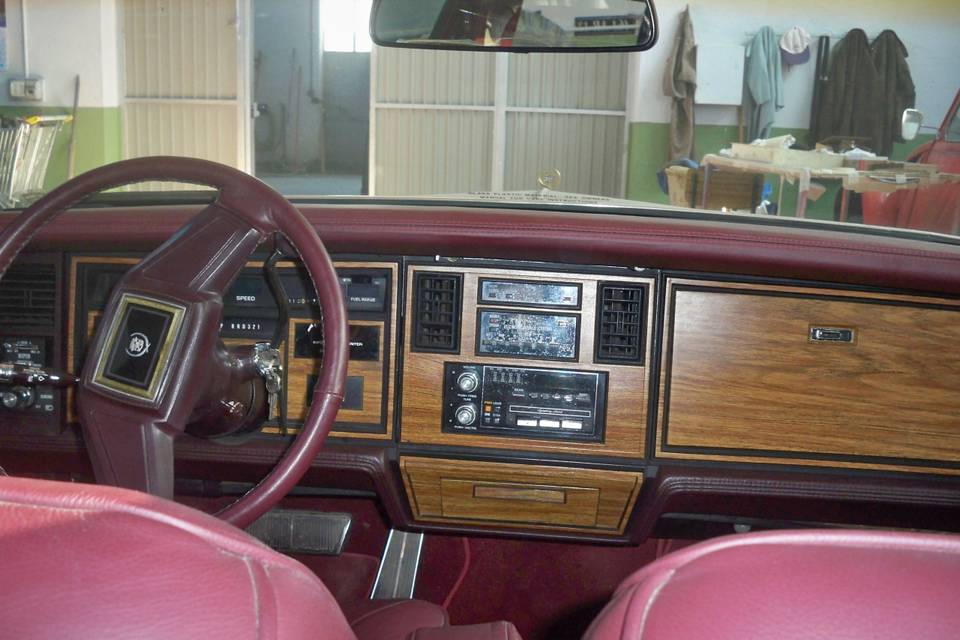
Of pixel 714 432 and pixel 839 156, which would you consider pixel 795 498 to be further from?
pixel 839 156

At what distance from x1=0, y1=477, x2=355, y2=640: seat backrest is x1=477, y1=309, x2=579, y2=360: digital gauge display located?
1.42 m

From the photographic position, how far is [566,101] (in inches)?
494

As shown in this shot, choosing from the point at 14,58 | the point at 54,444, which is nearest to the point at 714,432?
the point at 54,444

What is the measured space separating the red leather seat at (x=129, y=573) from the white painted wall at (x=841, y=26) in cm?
1124

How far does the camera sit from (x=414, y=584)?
8.27 feet

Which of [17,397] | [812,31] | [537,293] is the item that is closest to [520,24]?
[537,293]

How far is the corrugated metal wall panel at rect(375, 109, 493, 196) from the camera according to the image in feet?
41.6

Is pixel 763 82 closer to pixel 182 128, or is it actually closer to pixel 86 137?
pixel 182 128

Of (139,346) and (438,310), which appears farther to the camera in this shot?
(438,310)

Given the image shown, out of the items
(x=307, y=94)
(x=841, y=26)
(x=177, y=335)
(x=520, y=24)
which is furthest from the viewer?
(x=307, y=94)

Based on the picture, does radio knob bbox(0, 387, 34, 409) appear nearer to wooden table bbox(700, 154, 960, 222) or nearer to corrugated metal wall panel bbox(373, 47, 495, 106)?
wooden table bbox(700, 154, 960, 222)

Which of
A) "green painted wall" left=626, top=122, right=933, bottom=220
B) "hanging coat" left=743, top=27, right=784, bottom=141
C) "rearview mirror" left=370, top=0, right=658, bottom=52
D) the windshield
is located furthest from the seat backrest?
"hanging coat" left=743, top=27, right=784, bottom=141

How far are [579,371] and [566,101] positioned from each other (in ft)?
35.5

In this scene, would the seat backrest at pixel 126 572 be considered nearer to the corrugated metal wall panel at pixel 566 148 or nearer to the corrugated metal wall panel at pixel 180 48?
the corrugated metal wall panel at pixel 566 148
